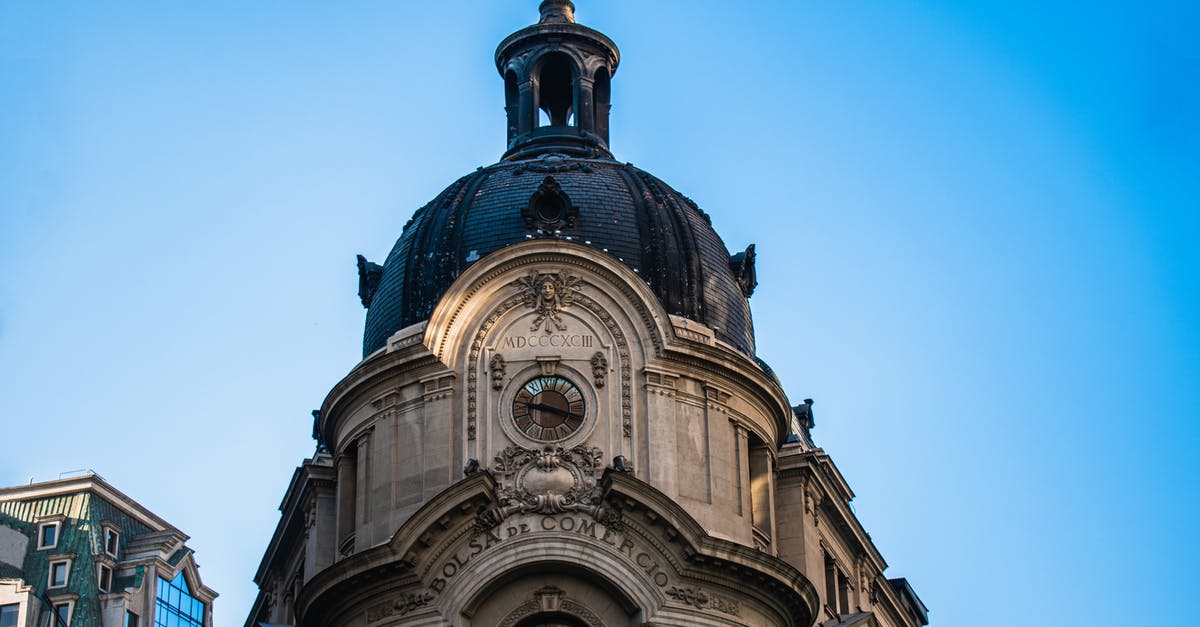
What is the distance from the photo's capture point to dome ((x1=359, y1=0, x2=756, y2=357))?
51750 millimetres

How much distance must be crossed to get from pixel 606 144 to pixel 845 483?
1123 cm

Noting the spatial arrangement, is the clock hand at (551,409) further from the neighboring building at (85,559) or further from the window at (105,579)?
the window at (105,579)

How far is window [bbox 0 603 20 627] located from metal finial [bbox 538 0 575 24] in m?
22.8

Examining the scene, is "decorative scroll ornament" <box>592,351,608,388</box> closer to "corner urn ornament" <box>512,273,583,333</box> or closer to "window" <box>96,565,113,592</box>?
"corner urn ornament" <box>512,273,583,333</box>

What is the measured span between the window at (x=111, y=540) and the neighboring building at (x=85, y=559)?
0.03 metres

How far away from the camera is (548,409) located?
159 feet

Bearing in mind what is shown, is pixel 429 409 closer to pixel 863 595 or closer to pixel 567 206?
pixel 567 206

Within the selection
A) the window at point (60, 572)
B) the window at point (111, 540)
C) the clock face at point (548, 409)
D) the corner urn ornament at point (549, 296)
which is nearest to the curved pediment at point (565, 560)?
the clock face at point (548, 409)

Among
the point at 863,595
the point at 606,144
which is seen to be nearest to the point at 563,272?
the point at 606,144

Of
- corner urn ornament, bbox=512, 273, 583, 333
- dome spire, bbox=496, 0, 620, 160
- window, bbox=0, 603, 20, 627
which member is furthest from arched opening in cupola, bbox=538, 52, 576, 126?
window, bbox=0, 603, 20, 627

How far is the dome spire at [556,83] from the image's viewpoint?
58625 millimetres

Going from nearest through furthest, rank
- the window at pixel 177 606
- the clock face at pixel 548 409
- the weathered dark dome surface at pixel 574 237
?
the clock face at pixel 548 409, the weathered dark dome surface at pixel 574 237, the window at pixel 177 606

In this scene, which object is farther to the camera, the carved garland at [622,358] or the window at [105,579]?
the window at [105,579]

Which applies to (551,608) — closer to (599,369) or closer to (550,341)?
(599,369)
